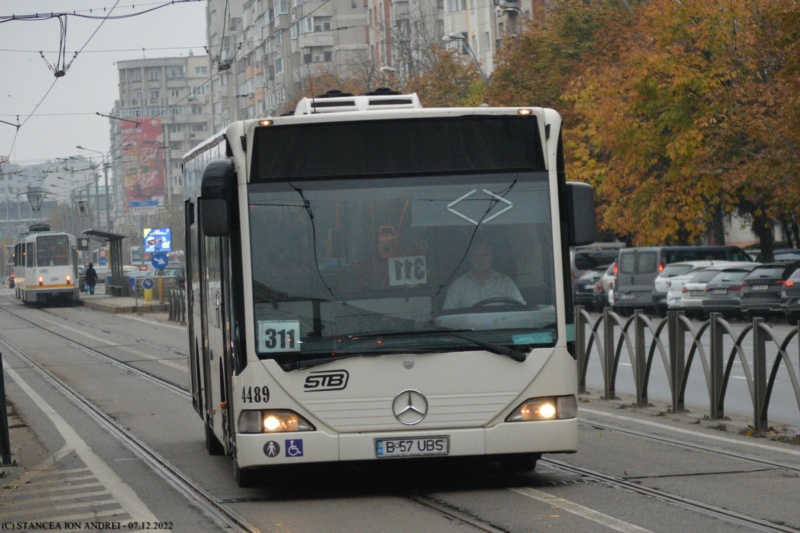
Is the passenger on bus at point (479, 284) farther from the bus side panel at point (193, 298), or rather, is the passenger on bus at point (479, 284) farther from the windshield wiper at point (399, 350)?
the bus side panel at point (193, 298)

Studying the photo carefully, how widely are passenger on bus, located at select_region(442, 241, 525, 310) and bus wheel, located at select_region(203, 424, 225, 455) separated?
11.5 feet

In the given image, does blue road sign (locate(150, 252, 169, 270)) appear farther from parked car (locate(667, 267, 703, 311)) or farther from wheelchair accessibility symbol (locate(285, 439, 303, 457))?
wheelchair accessibility symbol (locate(285, 439, 303, 457))

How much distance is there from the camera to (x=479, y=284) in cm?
896

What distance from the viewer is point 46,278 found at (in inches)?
2414

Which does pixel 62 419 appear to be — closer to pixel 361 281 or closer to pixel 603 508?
pixel 361 281

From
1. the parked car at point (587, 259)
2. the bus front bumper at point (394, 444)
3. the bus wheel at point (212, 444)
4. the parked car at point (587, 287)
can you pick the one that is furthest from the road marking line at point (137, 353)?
the parked car at point (587, 259)

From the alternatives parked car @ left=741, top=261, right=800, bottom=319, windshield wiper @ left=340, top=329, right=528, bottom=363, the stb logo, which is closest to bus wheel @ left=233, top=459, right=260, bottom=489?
the stb logo

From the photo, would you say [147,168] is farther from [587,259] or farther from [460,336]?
[460,336]

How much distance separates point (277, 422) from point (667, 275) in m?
29.9

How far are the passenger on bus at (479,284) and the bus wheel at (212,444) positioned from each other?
3516 mm

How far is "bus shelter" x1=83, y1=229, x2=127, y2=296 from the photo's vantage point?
56.7 metres

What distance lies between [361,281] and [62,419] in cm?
823

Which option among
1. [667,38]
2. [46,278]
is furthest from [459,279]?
[46,278]

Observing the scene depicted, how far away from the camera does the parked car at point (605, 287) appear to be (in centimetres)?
4103
